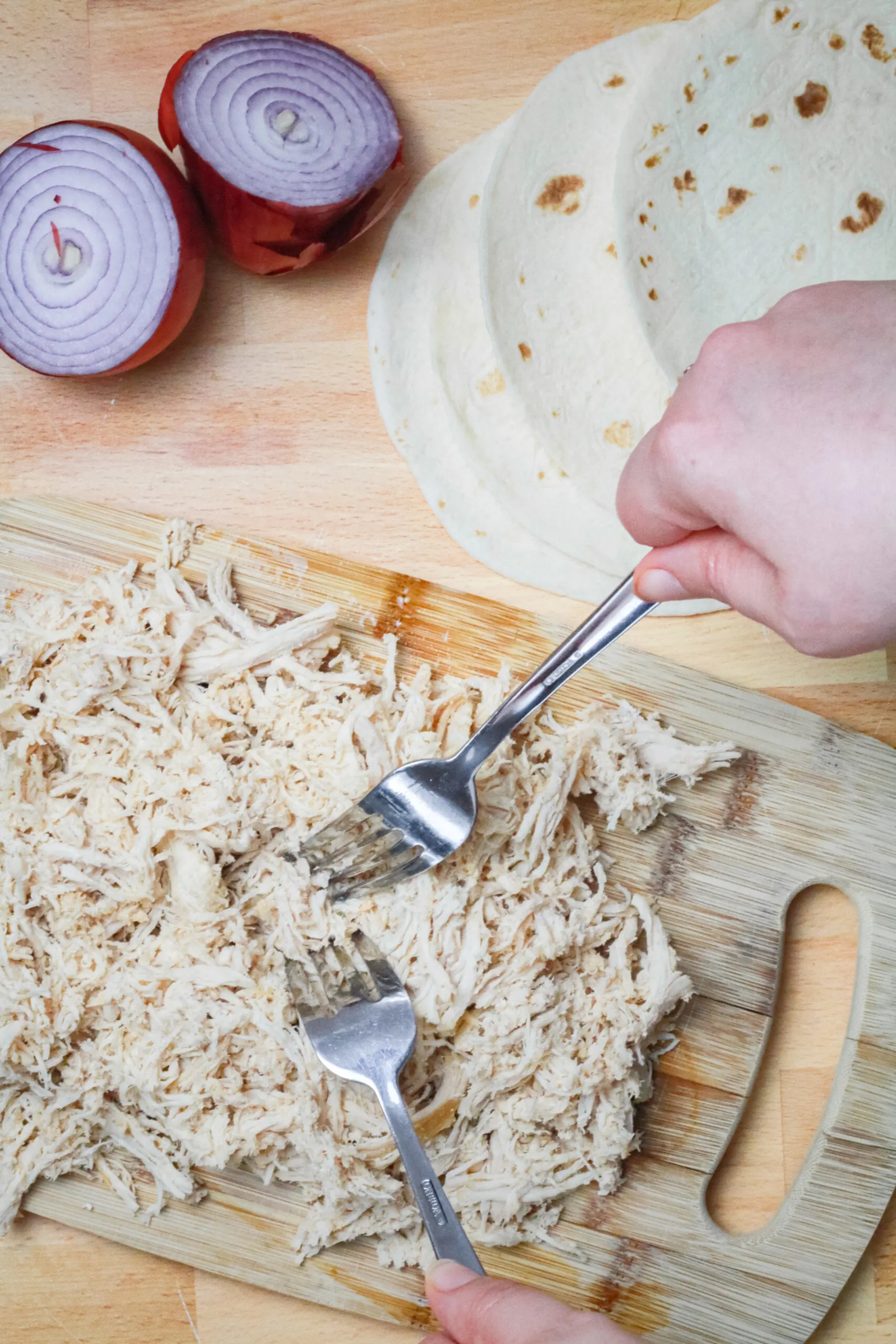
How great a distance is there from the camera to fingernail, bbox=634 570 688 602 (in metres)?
1.62

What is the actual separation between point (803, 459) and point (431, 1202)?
1472 millimetres

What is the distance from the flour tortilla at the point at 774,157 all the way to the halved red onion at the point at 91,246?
121cm

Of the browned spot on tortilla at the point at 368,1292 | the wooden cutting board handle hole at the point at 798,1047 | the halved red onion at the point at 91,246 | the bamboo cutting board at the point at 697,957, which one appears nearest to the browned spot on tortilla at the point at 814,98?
the bamboo cutting board at the point at 697,957

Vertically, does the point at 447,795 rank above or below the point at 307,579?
below

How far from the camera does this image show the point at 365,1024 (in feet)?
7.14

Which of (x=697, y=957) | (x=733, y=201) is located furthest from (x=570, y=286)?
(x=697, y=957)

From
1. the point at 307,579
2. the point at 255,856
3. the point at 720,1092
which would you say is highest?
the point at 307,579

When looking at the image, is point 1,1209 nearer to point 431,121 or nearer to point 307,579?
point 307,579

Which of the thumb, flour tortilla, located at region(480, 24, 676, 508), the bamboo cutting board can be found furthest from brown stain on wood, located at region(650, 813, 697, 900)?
the thumb

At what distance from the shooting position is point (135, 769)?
91.1 inches

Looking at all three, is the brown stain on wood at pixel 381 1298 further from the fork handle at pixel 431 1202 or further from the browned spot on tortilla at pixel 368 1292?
the fork handle at pixel 431 1202

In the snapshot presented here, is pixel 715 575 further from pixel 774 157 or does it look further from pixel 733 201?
pixel 774 157

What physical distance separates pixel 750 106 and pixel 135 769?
222 centimetres

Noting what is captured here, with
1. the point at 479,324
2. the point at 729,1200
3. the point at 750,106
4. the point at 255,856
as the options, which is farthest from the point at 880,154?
the point at 729,1200
